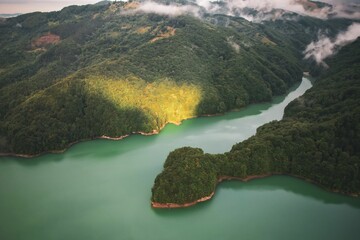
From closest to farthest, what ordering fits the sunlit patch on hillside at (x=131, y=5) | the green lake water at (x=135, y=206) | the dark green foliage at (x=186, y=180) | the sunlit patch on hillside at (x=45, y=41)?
the green lake water at (x=135, y=206), the dark green foliage at (x=186, y=180), the sunlit patch on hillside at (x=45, y=41), the sunlit patch on hillside at (x=131, y=5)

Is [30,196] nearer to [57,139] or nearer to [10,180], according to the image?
[10,180]

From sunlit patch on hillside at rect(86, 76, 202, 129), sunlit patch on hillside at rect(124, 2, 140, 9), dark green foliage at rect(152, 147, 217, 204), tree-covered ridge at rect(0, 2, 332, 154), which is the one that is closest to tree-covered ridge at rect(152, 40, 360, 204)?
dark green foliage at rect(152, 147, 217, 204)

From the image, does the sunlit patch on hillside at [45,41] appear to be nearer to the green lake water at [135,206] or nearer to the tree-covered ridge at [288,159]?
the green lake water at [135,206]

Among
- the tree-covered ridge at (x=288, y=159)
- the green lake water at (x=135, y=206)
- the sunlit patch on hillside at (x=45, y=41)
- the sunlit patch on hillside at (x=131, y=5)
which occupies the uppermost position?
the sunlit patch on hillside at (x=131, y=5)

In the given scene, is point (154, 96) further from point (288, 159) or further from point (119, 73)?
point (288, 159)

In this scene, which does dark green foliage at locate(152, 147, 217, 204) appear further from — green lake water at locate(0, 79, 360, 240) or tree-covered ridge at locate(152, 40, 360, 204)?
green lake water at locate(0, 79, 360, 240)

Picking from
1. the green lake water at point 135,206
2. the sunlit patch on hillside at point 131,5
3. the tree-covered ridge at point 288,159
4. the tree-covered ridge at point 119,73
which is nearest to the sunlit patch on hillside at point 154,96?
the tree-covered ridge at point 119,73

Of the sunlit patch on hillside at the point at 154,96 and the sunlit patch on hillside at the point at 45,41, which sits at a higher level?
the sunlit patch on hillside at the point at 45,41
